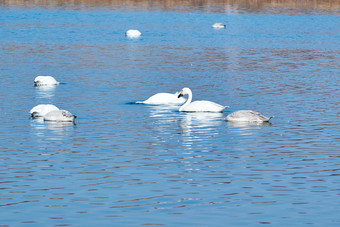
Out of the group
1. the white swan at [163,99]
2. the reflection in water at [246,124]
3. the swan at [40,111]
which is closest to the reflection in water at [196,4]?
the white swan at [163,99]

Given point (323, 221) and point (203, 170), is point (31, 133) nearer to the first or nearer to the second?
point (203, 170)

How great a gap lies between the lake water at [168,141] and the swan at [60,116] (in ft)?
1.24

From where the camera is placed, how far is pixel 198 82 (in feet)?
113

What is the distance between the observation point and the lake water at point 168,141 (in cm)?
1358

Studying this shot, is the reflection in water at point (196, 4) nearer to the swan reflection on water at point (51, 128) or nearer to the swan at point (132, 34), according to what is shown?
the swan at point (132, 34)

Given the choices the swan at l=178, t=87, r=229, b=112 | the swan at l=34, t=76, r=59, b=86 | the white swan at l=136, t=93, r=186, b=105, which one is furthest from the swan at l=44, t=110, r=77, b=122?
the swan at l=34, t=76, r=59, b=86

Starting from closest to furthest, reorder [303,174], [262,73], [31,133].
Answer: [303,174], [31,133], [262,73]

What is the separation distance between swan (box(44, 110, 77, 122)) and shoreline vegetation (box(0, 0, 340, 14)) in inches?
2925

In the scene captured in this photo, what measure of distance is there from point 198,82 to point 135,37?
27217 mm

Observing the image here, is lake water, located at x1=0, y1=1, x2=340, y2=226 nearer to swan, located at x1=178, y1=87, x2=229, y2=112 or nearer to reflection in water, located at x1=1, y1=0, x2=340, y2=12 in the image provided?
swan, located at x1=178, y1=87, x2=229, y2=112

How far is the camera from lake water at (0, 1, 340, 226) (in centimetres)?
1358

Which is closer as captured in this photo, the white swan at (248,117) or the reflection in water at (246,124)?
the reflection in water at (246,124)

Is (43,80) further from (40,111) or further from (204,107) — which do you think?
(204,107)

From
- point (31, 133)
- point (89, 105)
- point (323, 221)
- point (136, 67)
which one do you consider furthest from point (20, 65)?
point (323, 221)
